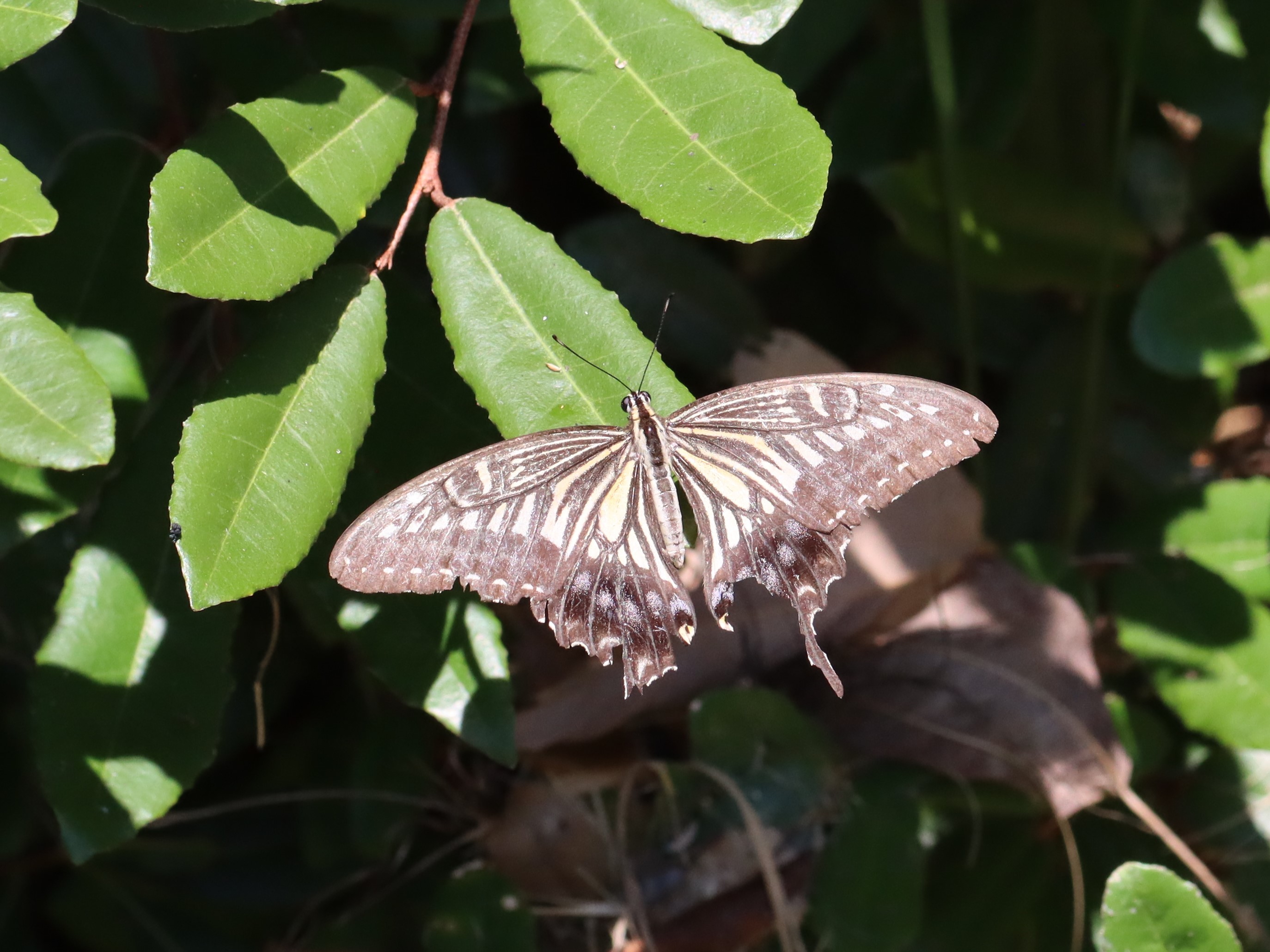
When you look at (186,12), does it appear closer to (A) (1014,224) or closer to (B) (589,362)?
(B) (589,362)

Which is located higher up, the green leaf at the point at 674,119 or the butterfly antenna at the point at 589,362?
the green leaf at the point at 674,119

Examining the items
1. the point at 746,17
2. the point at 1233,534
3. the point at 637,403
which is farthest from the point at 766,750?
the point at 746,17

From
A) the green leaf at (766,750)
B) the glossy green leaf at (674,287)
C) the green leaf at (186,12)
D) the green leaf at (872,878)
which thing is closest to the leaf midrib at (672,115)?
the green leaf at (186,12)

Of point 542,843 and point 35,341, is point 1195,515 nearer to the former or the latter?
point 542,843

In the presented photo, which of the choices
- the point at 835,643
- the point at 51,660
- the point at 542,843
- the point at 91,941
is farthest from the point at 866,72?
the point at 91,941

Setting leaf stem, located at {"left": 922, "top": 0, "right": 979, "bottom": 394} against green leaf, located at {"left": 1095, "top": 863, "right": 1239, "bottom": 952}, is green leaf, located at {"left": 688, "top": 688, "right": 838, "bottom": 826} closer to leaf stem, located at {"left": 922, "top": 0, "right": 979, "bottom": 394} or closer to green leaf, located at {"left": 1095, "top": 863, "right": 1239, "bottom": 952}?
green leaf, located at {"left": 1095, "top": 863, "right": 1239, "bottom": 952}

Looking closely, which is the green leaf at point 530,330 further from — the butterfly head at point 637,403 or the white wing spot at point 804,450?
the white wing spot at point 804,450
